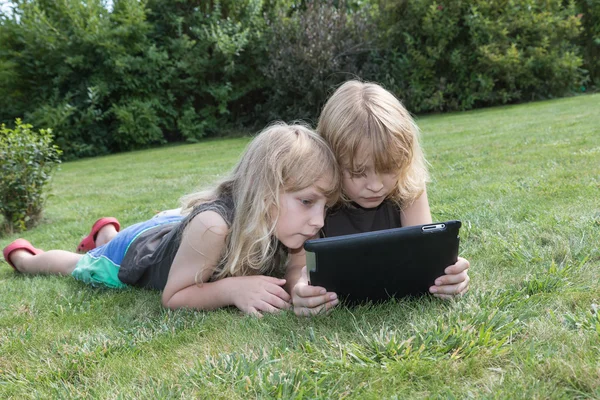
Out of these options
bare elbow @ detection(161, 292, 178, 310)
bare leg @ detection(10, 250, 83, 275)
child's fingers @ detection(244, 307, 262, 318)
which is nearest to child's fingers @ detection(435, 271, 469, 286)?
child's fingers @ detection(244, 307, 262, 318)

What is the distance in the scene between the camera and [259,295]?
7.98 feet

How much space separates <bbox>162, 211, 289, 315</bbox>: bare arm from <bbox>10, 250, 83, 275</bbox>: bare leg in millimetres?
1366

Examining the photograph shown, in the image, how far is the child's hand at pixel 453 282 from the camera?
219 cm

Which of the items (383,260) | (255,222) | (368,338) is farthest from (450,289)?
(255,222)

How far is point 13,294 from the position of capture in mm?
3104

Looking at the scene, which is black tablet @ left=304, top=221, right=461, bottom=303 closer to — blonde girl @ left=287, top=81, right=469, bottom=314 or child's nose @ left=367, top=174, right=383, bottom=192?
blonde girl @ left=287, top=81, right=469, bottom=314

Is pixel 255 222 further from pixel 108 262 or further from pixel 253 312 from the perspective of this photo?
pixel 108 262

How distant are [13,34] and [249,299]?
49.6 feet

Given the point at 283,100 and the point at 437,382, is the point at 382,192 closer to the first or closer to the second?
the point at 437,382

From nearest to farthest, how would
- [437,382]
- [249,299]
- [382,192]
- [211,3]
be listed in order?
1. [437,382]
2. [249,299]
3. [382,192]
4. [211,3]

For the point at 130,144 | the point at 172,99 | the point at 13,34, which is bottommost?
the point at 130,144

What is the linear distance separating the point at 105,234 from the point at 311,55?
1030cm

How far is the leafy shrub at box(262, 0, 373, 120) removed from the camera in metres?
13.6

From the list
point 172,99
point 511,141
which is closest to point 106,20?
point 172,99
